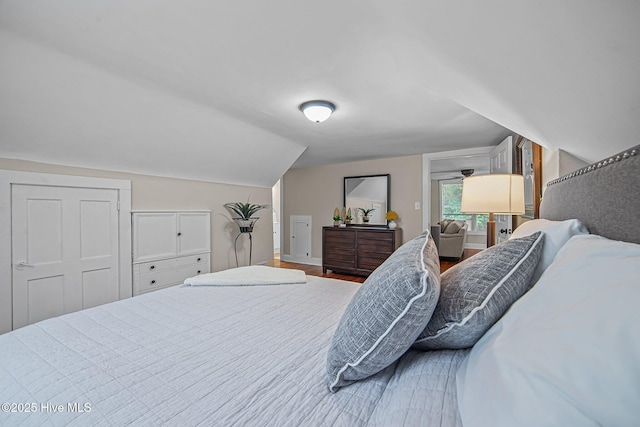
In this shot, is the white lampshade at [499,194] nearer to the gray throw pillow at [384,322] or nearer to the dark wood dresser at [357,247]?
the gray throw pillow at [384,322]

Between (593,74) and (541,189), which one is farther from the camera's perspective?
(541,189)

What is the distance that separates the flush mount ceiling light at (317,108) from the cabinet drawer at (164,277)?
2434 mm

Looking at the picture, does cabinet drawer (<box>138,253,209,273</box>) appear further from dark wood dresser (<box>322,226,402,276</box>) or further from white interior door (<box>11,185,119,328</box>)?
dark wood dresser (<box>322,226,402,276</box>)

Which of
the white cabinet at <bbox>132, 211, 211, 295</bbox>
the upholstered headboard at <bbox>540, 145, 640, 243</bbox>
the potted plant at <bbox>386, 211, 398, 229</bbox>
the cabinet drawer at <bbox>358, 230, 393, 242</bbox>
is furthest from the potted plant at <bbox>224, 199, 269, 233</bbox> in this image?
the upholstered headboard at <bbox>540, 145, 640, 243</bbox>

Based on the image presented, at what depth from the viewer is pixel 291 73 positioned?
2.01m

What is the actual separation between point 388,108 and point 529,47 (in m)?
1.84

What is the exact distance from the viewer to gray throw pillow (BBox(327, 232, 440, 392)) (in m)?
0.67

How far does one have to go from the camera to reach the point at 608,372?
0.38m

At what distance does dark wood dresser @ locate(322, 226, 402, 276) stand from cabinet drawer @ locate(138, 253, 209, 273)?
2.06 meters

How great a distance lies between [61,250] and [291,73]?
257cm

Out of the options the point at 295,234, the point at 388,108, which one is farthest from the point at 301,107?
the point at 295,234

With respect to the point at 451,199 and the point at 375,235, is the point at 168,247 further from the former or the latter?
the point at 451,199

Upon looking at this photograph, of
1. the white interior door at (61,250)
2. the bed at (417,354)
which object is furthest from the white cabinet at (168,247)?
the bed at (417,354)

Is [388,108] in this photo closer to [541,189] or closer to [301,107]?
[301,107]
